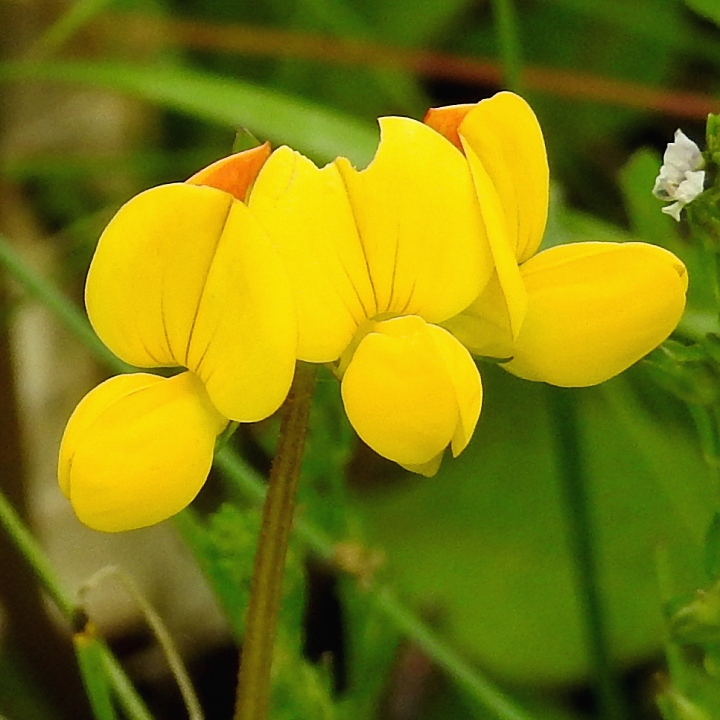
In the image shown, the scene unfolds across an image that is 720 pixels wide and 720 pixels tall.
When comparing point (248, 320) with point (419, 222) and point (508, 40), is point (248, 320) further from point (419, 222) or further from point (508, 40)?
point (508, 40)

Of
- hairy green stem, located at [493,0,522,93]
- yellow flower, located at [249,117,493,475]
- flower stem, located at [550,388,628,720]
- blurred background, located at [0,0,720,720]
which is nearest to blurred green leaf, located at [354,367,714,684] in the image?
blurred background, located at [0,0,720,720]

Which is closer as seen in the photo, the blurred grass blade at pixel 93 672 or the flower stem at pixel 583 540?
the blurred grass blade at pixel 93 672

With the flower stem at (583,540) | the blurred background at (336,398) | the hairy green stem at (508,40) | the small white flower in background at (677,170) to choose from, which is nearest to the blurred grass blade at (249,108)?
the blurred background at (336,398)

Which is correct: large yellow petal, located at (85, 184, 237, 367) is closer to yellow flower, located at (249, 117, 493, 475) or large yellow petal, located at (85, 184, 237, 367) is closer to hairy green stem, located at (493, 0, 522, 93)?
yellow flower, located at (249, 117, 493, 475)

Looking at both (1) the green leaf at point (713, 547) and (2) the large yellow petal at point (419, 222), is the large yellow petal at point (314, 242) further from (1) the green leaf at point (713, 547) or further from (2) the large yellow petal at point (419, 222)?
(1) the green leaf at point (713, 547)

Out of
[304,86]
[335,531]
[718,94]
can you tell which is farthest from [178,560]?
[718,94]

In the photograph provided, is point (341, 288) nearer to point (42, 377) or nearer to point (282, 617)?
point (282, 617)

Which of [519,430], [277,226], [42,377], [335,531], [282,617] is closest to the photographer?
[277,226]
